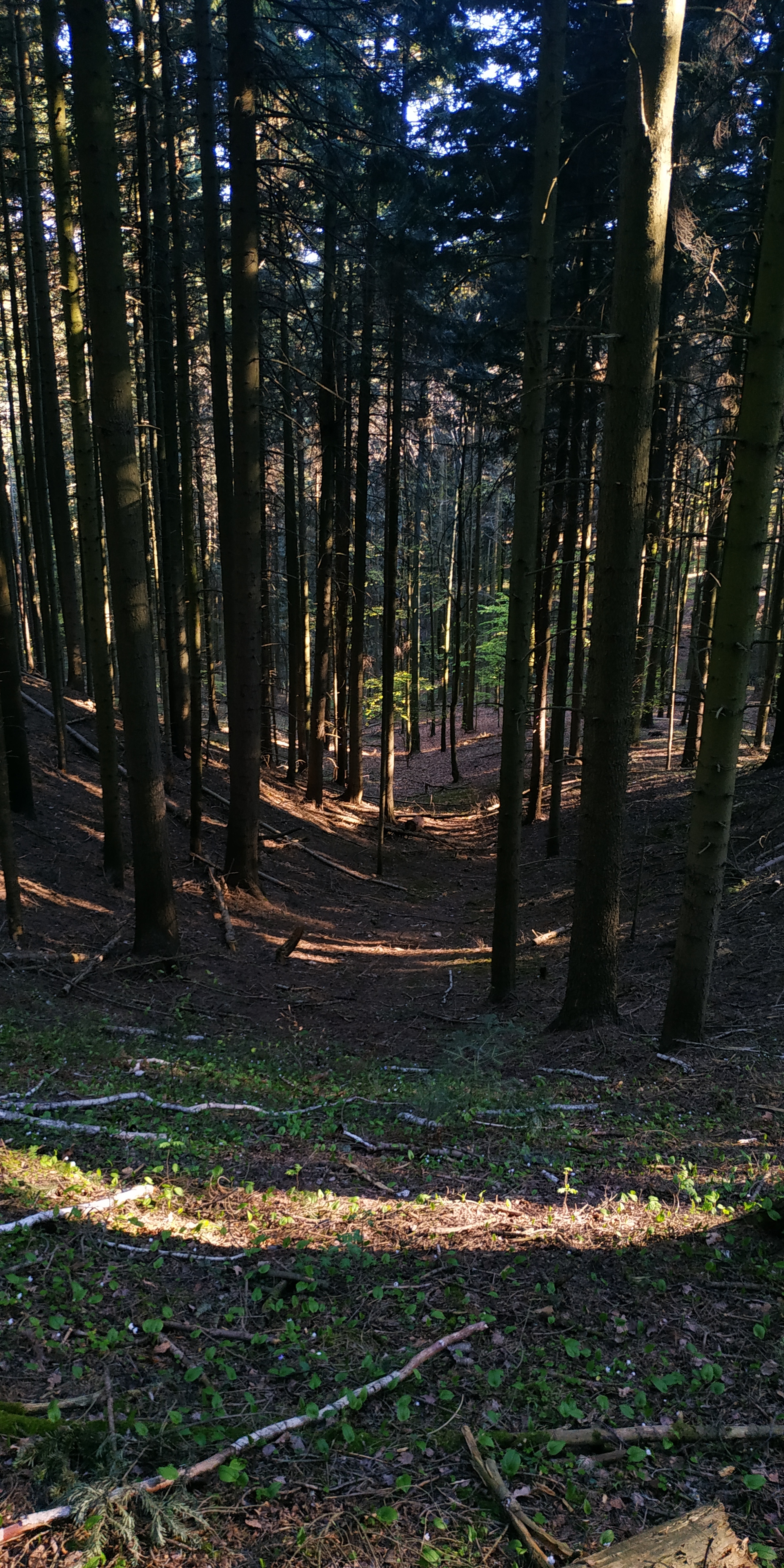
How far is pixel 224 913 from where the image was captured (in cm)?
1120

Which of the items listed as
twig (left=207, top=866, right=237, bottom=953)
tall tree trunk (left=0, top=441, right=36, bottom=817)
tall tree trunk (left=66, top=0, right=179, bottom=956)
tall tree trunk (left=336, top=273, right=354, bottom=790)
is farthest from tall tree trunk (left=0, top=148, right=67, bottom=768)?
tall tree trunk (left=336, top=273, right=354, bottom=790)

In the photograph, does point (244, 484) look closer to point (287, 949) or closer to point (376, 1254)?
point (287, 949)

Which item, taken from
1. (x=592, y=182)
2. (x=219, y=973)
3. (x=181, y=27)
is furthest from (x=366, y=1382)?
(x=181, y=27)

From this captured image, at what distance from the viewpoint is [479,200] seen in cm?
1112

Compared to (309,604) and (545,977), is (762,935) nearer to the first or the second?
(545,977)

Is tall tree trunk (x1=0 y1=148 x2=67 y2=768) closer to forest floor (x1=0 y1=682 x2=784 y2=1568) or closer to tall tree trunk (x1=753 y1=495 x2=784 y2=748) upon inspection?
forest floor (x1=0 y1=682 x2=784 y2=1568)

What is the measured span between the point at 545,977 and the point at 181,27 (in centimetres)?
1688

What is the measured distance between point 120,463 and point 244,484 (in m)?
3.25

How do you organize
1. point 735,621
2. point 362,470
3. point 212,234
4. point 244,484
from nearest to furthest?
point 735,621
point 212,234
point 244,484
point 362,470

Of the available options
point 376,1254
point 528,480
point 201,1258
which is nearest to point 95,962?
point 201,1258

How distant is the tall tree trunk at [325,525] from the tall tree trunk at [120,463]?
7848 mm

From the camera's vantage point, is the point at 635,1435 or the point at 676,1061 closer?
the point at 635,1435

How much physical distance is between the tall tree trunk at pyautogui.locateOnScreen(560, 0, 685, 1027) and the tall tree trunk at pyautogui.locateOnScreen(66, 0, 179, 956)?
449cm

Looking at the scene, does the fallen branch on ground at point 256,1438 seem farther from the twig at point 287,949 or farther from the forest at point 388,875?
the twig at point 287,949
